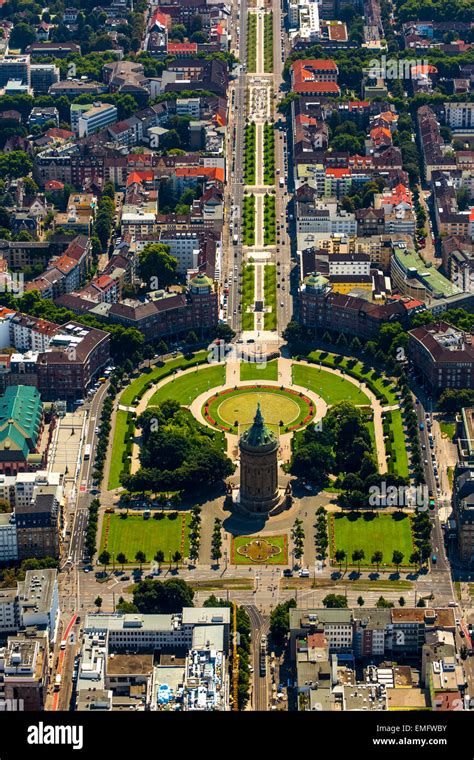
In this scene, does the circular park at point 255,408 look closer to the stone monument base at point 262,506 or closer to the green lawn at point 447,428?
the green lawn at point 447,428

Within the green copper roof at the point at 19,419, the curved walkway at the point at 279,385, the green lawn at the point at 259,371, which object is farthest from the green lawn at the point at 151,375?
the green copper roof at the point at 19,419

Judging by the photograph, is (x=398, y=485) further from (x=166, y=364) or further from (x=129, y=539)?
(x=166, y=364)

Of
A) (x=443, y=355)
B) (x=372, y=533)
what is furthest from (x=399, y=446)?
(x=372, y=533)

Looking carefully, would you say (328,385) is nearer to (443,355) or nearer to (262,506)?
(443,355)

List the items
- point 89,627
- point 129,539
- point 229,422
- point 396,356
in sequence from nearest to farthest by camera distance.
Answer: point 89,627
point 129,539
point 229,422
point 396,356

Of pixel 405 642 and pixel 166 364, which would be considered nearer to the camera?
pixel 405 642
